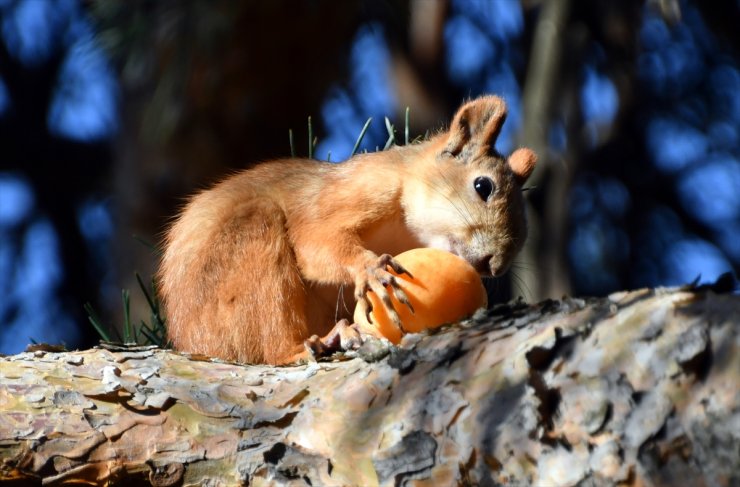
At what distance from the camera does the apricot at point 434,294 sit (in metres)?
1.94

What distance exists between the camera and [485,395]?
4.52 ft

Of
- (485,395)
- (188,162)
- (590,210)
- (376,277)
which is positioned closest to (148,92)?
(188,162)

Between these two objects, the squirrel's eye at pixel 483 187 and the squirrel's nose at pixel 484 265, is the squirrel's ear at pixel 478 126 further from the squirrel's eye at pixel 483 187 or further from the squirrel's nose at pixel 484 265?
the squirrel's nose at pixel 484 265

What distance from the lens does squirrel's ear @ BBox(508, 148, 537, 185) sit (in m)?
2.91

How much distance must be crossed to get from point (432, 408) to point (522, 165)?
1612 mm

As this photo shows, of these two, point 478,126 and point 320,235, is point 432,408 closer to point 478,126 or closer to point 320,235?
point 320,235

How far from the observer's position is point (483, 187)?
8.81 feet

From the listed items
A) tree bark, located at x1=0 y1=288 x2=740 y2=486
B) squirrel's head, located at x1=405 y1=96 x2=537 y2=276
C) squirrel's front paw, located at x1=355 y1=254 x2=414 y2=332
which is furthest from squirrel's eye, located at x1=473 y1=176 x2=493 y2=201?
tree bark, located at x1=0 y1=288 x2=740 y2=486

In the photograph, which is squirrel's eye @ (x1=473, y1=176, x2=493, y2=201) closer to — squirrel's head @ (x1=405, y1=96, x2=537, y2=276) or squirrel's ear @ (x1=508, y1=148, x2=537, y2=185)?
squirrel's head @ (x1=405, y1=96, x2=537, y2=276)

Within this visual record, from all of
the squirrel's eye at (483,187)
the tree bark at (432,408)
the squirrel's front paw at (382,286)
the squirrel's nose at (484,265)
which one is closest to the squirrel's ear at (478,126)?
the squirrel's eye at (483,187)

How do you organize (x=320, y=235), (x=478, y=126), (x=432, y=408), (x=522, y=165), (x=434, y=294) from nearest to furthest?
(x=432, y=408) → (x=434, y=294) → (x=320, y=235) → (x=478, y=126) → (x=522, y=165)

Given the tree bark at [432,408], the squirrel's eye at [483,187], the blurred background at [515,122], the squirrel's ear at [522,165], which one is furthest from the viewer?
the blurred background at [515,122]

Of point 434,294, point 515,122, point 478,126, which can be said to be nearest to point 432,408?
point 434,294

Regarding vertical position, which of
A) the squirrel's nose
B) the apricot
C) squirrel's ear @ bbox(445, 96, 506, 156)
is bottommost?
the squirrel's nose
